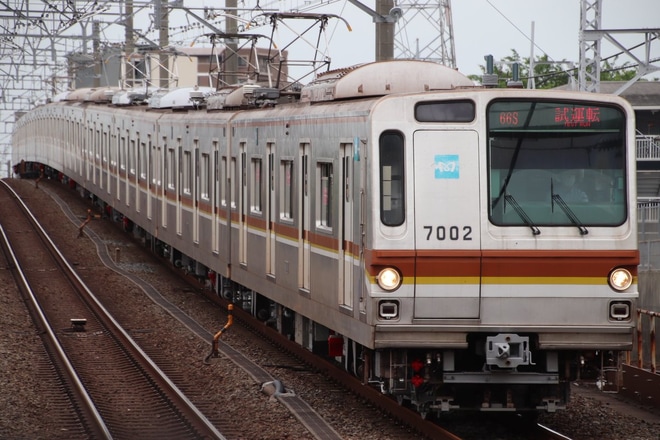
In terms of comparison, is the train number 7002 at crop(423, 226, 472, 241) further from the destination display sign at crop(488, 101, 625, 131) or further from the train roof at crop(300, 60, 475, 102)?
the train roof at crop(300, 60, 475, 102)

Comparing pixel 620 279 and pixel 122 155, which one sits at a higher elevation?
pixel 122 155

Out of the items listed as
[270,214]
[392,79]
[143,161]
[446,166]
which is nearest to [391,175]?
[446,166]

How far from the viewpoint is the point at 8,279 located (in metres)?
20.4

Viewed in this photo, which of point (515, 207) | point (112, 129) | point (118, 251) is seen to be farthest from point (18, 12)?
point (515, 207)

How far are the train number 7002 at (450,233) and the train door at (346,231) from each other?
960 mm

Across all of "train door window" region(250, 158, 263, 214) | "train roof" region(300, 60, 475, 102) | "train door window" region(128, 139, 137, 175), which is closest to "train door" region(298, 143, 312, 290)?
"train roof" region(300, 60, 475, 102)

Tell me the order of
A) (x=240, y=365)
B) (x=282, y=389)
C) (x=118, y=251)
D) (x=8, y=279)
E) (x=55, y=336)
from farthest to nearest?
A: 1. (x=118, y=251)
2. (x=8, y=279)
3. (x=55, y=336)
4. (x=240, y=365)
5. (x=282, y=389)

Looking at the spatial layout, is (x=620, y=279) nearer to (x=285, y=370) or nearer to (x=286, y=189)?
(x=286, y=189)

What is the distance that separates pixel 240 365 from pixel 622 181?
5229 millimetres

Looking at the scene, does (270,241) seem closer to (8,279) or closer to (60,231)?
(8,279)

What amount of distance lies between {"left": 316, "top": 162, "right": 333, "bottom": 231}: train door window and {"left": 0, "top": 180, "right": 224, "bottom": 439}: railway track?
6.54 feet

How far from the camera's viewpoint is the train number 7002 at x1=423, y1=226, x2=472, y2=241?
891cm

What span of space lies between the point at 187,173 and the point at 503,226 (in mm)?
10221

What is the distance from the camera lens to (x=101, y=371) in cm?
1300
